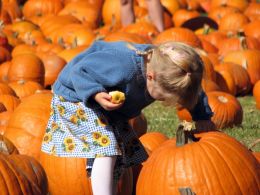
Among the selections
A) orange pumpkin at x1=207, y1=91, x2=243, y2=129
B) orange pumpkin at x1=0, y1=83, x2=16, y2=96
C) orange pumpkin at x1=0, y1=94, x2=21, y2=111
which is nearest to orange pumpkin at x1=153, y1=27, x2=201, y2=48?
orange pumpkin at x1=207, y1=91, x2=243, y2=129

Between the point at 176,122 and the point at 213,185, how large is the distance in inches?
113

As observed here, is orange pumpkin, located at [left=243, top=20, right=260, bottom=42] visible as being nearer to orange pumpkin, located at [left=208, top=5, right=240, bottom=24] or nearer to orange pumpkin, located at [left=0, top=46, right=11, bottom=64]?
orange pumpkin, located at [left=208, top=5, right=240, bottom=24]

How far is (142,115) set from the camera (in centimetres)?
557

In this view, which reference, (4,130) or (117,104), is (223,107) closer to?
(4,130)

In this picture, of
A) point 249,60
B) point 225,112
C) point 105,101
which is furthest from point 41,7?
point 105,101

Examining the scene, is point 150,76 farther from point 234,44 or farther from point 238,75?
point 234,44

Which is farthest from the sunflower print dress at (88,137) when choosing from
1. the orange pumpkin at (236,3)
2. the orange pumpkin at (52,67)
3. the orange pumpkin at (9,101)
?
the orange pumpkin at (236,3)

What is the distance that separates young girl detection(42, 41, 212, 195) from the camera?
135 inches

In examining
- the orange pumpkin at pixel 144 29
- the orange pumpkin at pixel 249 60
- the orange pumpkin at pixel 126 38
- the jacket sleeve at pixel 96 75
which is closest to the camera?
the jacket sleeve at pixel 96 75

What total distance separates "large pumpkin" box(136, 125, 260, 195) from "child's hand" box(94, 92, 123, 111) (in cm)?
34

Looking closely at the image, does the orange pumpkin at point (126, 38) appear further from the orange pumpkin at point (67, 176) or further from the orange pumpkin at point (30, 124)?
the orange pumpkin at point (67, 176)

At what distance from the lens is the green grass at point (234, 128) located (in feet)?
18.2

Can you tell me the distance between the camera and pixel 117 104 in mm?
3434

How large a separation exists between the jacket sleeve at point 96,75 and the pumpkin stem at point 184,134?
0.39 m
